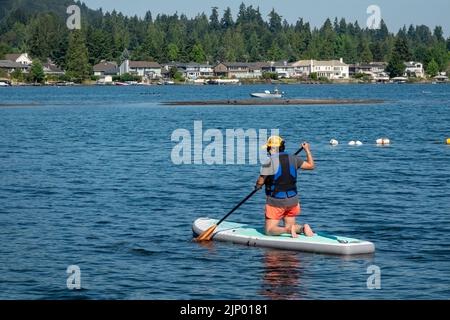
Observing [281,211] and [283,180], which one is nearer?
[283,180]

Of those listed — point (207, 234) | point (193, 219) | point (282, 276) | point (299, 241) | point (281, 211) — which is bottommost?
point (193, 219)

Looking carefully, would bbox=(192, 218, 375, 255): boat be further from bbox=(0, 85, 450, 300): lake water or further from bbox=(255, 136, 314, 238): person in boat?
bbox=(255, 136, 314, 238): person in boat

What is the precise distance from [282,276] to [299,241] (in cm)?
256

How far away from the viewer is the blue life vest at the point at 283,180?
85.8ft

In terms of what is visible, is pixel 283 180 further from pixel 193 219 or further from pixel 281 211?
pixel 193 219

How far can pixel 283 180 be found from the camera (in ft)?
85.9

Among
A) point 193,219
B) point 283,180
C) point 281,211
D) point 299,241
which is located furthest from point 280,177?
point 193,219

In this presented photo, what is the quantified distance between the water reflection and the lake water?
48 mm

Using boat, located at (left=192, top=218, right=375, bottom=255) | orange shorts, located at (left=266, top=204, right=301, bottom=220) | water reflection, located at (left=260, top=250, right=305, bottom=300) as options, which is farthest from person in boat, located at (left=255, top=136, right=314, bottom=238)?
water reflection, located at (left=260, top=250, right=305, bottom=300)

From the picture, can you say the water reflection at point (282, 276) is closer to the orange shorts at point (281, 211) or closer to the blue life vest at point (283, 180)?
the orange shorts at point (281, 211)

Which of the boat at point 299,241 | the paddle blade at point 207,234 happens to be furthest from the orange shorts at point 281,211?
the paddle blade at point 207,234

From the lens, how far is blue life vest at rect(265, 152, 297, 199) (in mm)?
26141

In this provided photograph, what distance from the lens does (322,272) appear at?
80.1ft
